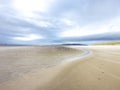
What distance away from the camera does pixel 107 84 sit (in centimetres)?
441

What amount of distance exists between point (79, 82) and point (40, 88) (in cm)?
160

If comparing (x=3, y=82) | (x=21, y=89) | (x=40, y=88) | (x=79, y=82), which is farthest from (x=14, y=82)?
(x=79, y=82)

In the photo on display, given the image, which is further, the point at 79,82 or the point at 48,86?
the point at 79,82

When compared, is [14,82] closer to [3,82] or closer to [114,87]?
[3,82]

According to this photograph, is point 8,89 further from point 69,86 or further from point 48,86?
point 69,86

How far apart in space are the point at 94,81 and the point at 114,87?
80 centimetres

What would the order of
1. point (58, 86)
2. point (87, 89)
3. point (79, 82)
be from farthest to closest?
point (79, 82)
point (58, 86)
point (87, 89)

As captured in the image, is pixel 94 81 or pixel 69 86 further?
pixel 94 81

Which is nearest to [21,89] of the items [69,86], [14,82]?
[14,82]

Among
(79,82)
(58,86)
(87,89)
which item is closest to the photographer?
(87,89)

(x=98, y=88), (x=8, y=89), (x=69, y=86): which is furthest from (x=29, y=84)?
(x=98, y=88)

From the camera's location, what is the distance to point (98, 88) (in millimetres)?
4109

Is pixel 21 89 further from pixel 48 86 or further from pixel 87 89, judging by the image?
pixel 87 89

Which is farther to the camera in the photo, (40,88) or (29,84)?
(29,84)
